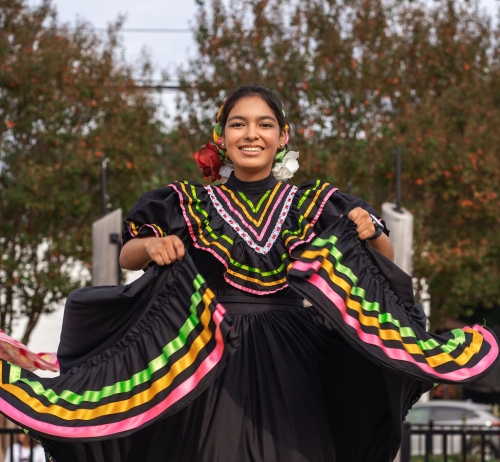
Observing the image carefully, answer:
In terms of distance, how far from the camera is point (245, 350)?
336 centimetres

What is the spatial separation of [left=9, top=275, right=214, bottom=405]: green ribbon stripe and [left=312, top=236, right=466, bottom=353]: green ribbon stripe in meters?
0.46

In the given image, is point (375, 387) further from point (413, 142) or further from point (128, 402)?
point (413, 142)

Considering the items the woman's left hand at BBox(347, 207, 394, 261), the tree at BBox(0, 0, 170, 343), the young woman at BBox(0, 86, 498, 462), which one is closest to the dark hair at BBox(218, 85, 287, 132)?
the young woman at BBox(0, 86, 498, 462)

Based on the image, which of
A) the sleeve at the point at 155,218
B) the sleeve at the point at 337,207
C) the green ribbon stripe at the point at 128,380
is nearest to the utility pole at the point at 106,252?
the sleeve at the point at 155,218

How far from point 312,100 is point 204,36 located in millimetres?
1724

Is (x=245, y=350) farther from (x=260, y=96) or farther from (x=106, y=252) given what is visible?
(x=106, y=252)

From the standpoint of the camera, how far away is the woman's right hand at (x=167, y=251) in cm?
331

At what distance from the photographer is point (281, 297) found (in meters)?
3.49

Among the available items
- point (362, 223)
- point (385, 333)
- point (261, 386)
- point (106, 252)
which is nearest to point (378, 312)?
point (385, 333)

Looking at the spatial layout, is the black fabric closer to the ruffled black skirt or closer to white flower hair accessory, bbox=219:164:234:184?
the ruffled black skirt

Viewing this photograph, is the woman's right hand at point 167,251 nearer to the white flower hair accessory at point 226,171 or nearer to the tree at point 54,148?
the white flower hair accessory at point 226,171

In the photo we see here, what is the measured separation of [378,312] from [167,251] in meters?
0.73

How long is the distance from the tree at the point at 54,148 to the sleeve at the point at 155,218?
25.4 ft

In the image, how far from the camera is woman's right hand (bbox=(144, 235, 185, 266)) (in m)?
3.31
